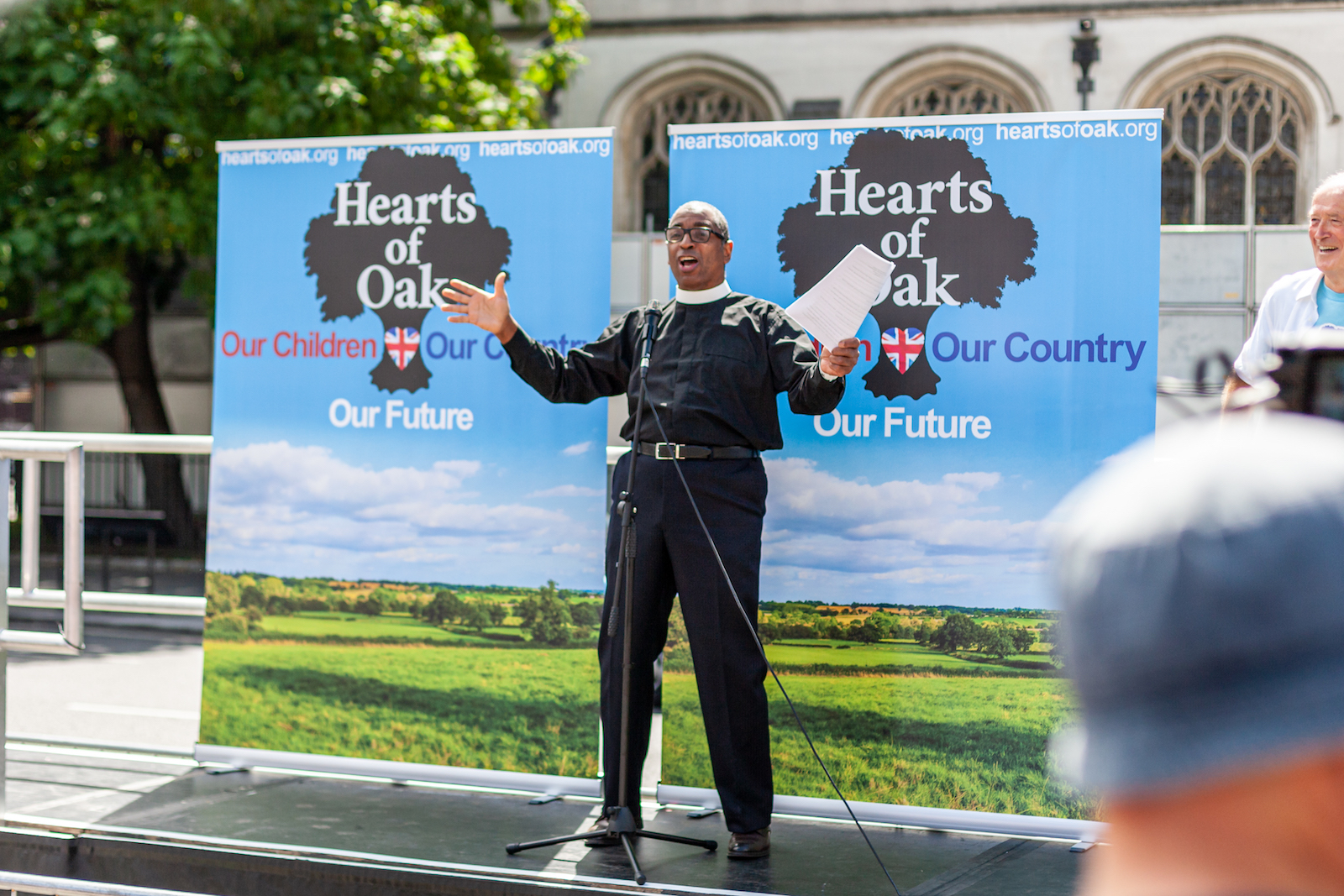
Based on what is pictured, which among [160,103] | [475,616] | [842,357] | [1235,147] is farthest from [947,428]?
[1235,147]

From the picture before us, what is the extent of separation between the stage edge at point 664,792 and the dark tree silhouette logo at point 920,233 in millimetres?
1556

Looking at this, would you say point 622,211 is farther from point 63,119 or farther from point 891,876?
point 891,876

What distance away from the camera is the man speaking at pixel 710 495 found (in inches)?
179

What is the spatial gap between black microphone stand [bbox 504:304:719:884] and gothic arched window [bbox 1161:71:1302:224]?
50.5ft

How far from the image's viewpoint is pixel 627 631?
442cm

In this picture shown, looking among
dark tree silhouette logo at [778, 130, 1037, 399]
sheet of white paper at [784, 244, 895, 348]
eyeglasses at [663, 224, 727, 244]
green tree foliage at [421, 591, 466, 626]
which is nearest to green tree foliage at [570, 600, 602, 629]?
green tree foliage at [421, 591, 466, 626]

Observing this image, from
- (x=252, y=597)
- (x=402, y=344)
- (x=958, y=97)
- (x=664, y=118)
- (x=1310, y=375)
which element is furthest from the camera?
(x=664, y=118)

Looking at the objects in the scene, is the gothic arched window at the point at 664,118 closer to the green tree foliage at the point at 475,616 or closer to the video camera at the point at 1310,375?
the green tree foliage at the point at 475,616

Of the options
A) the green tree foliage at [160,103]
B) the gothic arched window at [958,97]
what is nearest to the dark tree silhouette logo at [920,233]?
the green tree foliage at [160,103]

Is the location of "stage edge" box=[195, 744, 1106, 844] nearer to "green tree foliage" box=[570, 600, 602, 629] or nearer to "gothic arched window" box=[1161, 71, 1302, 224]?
"green tree foliage" box=[570, 600, 602, 629]

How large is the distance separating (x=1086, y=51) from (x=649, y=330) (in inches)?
604

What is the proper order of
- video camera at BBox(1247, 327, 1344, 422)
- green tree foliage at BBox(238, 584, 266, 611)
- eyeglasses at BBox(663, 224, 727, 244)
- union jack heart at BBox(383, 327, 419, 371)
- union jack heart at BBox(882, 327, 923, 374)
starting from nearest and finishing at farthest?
video camera at BBox(1247, 327, 1344, 422), eyeglasses at BBox(663, 224, 727, 244), union jack heart at BBox(882, 327, 923, 374), union jack heart at BBox(383, 327, 419, 371), green tree foliage at BBox(238, 584, 266, 611)

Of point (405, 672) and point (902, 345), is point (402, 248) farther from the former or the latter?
point (902, 345)

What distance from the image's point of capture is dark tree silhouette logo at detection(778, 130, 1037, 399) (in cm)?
488
